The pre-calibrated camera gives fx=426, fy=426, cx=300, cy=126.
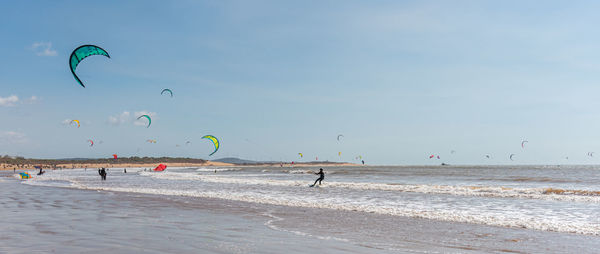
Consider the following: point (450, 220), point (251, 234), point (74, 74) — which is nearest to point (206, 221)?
point (251, 234)

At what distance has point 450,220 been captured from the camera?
41.8 ft

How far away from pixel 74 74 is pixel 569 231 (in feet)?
56.0

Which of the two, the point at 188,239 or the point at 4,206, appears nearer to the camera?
the point at 188,239

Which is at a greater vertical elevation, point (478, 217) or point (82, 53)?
point (82, 53)

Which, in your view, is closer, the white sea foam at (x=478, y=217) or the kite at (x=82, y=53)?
the white sea foam at (x=478, y=217)

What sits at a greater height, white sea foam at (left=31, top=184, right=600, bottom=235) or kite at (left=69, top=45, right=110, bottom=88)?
kite at (left=69, top=45, right=110, bottom=88)

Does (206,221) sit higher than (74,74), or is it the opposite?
(74,74)

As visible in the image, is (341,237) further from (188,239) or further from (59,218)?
(59,218)

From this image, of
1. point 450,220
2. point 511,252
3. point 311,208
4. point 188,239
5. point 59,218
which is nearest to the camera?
point 511,252

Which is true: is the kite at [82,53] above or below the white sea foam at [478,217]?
above

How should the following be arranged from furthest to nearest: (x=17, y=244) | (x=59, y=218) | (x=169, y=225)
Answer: (x=59, y=218)
(x=169, y=225)
(x=17, y=244)

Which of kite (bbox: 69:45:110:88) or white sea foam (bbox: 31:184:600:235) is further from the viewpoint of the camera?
kite (bbox: 69:45:110:88)

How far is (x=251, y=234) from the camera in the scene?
948 cm

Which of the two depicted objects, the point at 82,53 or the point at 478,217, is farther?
the point at 82,53
